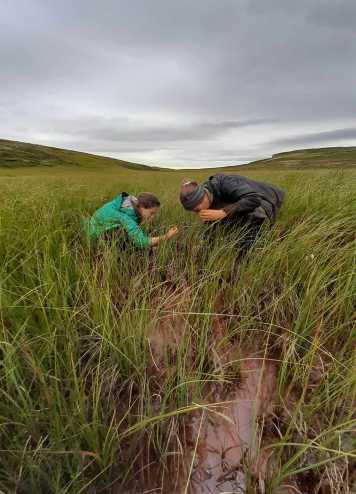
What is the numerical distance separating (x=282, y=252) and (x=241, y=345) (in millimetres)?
877

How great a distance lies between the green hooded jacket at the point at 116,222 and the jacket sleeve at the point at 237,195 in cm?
104

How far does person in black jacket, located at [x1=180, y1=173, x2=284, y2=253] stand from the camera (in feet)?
9.25

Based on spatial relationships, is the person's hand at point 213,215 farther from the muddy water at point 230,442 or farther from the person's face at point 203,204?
the muddy water at point 230,442

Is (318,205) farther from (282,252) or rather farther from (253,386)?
(253,386)

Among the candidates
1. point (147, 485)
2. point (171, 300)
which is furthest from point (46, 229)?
point (147, 485)

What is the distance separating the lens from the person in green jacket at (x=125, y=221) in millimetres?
2387

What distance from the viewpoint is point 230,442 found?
1.14 metres

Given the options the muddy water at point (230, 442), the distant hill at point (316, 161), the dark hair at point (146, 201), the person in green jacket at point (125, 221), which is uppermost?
the distant hill at point (316, 161)

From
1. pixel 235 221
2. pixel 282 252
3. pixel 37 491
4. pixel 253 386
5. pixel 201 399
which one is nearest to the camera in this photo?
pixel 37 491

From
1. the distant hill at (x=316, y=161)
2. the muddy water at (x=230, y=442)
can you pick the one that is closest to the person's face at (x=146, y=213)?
the muddy water at (x=230, y=442)

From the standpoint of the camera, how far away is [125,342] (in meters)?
1.35

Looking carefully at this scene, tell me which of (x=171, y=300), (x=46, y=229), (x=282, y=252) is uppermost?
(x=46, y=229)

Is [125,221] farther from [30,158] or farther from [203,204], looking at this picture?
[30,158]

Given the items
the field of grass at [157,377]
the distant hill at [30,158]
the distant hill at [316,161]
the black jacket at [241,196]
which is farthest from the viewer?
the distant hill at [30,158]
